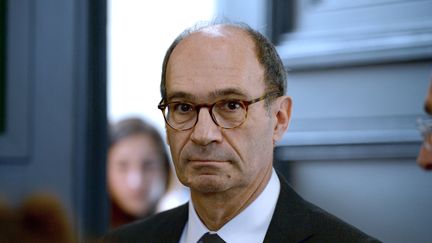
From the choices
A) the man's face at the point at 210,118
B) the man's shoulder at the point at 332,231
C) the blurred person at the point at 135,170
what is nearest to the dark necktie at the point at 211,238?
the man's face at the point at 210,118

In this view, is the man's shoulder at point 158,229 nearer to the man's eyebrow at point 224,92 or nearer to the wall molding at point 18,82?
the man's eyebrow at point 224,92

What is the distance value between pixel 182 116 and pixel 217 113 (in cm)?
10

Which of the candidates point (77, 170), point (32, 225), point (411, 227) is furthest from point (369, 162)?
point (32, 225)

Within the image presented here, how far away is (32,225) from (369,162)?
2070 mm

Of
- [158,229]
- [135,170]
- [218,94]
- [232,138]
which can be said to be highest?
[218,94]

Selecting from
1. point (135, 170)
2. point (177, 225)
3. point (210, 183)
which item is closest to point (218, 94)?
point (210, 183)

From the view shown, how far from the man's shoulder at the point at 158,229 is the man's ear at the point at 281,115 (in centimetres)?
36

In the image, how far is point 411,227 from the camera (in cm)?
266

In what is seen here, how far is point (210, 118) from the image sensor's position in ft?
6.43

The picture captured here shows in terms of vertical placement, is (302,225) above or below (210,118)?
below

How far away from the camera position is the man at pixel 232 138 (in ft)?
6.45

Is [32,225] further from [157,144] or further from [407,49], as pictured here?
[157,144]

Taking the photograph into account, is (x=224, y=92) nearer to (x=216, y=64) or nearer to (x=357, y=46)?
(x=216, y=64)

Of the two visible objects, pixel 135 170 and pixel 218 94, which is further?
pixel 135 170
